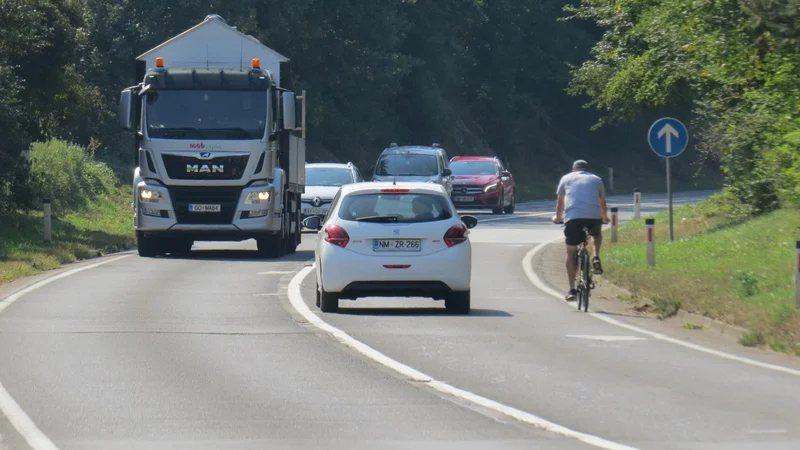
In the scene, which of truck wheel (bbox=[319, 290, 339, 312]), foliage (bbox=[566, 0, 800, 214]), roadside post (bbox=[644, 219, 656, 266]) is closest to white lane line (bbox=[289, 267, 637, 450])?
truck wheel (bbox=[319, 290, 339, 312])

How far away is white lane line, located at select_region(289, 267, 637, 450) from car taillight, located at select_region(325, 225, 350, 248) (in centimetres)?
84

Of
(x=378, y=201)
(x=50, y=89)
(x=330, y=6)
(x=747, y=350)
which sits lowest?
(x=747, y=350)

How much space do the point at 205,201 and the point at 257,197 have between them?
0.91 meters

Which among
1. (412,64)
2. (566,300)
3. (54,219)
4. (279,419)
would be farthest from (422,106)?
(279,419)

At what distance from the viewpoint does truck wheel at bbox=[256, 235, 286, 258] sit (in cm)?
2692

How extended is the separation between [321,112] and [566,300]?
119ft

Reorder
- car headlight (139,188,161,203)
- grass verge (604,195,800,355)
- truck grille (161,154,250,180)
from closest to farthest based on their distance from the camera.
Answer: grass verge (604,195,800,355) → truck grille (161,154,250,180) → car headlight (139,188,161,203)

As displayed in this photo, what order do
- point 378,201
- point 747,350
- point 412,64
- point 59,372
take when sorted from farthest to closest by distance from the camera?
point 412,64
point 378,201
point 747,350
point 59,372

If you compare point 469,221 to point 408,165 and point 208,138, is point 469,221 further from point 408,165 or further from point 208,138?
point 408,165

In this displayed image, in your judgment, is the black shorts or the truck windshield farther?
the truck windshield

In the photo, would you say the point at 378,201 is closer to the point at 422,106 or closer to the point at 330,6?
the point at 330,6

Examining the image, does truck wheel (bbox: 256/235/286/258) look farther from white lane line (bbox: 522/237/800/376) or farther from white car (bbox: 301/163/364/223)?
white car (bbox: 301/163/364/223)

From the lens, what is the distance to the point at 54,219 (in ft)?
110

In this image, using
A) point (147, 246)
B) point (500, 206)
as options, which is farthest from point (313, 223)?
point (500, 206)
